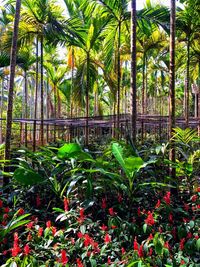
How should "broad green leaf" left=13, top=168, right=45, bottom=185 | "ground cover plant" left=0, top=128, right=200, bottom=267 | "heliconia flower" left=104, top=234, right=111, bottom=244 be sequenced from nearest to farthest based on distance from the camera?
"ground cover plant" left=0, top=128, right=200, bottom=267
"heliconia flower" left=104, top=234, right=111, bottom=244
"broad green leaf" left=13, top=168, right=45, bottom=185

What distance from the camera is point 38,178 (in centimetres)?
443

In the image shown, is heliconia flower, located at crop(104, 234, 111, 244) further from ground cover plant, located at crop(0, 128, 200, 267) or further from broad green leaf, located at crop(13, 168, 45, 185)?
broad green leaf, located at crop(13, 168, 45, 185)

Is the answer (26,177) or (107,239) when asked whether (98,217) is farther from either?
(26,177)

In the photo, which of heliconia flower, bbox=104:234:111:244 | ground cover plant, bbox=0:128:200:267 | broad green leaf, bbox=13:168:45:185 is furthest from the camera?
broad green leaf, bbox=13:168:45:185

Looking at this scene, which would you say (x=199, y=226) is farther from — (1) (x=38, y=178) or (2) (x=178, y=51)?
(2) (x=178, y=51)

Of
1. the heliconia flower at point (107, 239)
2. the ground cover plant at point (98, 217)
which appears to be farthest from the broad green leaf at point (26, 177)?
the heliconia flower at point (107, 239)

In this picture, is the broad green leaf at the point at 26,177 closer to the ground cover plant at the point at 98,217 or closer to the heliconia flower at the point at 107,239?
the ground cover plant at the point at 98,217

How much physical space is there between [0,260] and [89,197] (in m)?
1.26

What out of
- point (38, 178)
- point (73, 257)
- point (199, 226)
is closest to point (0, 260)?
point (73, 257)

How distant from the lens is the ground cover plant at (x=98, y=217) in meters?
3.37

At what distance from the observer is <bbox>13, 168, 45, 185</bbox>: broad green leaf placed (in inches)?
169

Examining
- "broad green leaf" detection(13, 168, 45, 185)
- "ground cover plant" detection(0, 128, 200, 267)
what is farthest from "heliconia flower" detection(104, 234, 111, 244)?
"broad green leaf" detection(13, 168, 45, 185)

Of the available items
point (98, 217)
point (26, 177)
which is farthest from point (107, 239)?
point (26, 177)

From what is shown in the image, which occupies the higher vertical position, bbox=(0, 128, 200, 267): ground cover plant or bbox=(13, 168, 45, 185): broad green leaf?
bbox=(13, 168, 45, 185): broad green leaf
